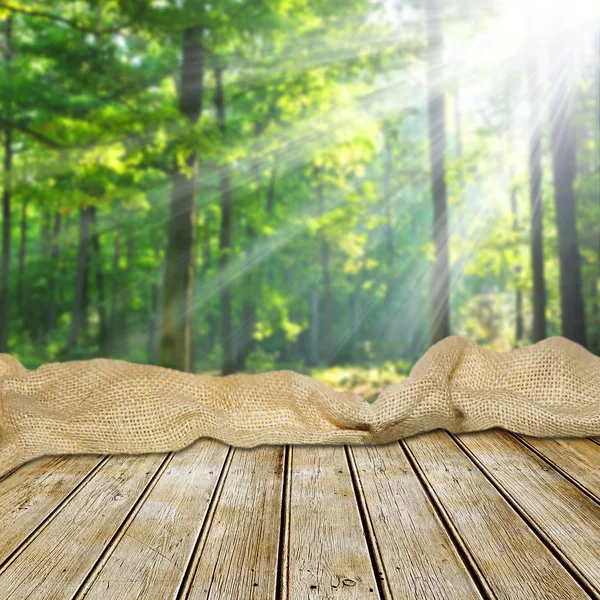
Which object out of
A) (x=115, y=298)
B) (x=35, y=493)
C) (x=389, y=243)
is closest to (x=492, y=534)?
(x=35, y=493)

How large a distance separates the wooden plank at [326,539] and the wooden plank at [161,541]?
0.61 feet

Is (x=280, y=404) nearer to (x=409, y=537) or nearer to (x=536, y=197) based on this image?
(x=409, y=537)

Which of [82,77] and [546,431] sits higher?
[82,77]

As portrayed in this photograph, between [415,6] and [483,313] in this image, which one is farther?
[483,313]

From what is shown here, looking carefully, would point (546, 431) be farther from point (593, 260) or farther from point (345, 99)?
point (345, 99)

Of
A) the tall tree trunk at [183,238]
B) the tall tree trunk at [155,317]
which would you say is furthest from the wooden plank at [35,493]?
the tall tree trunk at [155,317]

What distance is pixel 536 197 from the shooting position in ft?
23.5

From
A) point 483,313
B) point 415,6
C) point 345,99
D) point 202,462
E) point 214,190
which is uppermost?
point 415,6

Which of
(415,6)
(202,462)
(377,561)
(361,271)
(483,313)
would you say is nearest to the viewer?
(377,561)

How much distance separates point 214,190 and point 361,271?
11.6ft

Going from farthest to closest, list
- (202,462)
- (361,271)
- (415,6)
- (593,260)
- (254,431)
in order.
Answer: (361,271) → (415,6) → (593,260) → (254,431) → (202,462)

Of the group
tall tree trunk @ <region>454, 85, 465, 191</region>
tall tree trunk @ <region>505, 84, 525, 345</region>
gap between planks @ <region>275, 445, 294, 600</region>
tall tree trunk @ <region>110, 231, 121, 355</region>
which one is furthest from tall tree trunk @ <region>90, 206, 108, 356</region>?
gap between planks @ <region>275, 445, 294, 600</region>

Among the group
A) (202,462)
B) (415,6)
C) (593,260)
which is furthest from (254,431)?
(415,6)

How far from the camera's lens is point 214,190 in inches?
302
